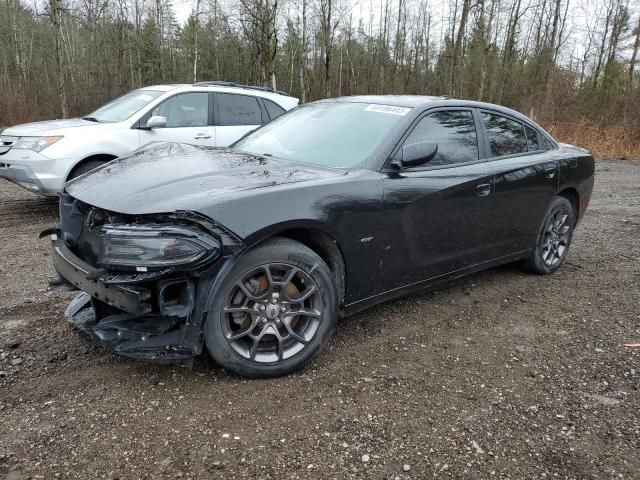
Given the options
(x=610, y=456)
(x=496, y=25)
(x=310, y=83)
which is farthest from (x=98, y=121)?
(x=496, y=25)

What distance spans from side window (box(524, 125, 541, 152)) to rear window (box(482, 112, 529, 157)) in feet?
0.22

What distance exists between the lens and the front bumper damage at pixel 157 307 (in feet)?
8.28

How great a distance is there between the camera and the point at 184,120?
23.9 ft

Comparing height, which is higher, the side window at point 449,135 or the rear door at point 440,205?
the side window at point 449,135

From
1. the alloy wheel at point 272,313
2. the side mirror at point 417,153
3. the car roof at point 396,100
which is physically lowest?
the alloy wheel at point 272,313

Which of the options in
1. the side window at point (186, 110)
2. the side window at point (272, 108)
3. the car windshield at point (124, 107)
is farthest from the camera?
the side window at point (272, 108)

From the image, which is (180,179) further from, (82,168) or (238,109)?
(238,109)

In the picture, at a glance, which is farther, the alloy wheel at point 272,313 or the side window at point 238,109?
the side window at point 238,109

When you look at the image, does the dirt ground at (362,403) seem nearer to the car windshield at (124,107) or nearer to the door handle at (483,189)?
the door handle at (483,189)

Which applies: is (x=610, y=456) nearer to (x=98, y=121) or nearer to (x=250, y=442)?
(x=250, y=442)

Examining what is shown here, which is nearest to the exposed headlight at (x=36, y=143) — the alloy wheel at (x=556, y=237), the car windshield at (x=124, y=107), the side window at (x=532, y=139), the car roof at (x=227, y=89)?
the car windshield at (x=124, y=107)

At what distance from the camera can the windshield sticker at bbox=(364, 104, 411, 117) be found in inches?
145

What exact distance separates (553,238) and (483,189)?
1523mm

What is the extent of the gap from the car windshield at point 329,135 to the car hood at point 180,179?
199 mm
